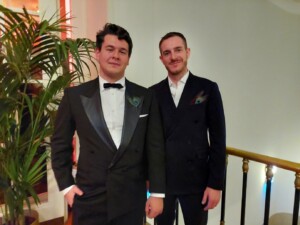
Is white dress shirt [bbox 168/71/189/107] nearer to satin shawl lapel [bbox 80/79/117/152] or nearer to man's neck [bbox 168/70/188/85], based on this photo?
man's neck [bbox 168/70/188/85]

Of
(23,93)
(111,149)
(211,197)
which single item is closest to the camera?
(111,149)

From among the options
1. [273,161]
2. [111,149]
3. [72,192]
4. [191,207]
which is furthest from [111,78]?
[273,161]

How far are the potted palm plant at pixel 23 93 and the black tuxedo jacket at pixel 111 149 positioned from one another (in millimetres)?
527

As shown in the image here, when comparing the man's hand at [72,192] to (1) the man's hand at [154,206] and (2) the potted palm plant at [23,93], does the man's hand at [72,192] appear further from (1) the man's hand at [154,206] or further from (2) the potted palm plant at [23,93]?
(2) the potted palm plant at [23,93]

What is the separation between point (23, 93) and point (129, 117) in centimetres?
88

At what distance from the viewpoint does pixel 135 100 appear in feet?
4.28

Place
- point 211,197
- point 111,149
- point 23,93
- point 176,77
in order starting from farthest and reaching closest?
1. point 23,93
2. point 176,77
3. point 211,197
4. point 111,149

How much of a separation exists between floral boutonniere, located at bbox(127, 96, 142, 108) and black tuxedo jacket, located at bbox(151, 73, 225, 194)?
299mm

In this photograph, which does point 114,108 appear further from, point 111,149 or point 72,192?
point 72,192

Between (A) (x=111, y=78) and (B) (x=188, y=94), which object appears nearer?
(A) (x=111, y=78)

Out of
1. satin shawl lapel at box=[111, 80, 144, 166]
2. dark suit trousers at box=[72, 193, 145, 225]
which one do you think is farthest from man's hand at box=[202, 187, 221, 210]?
satin shawl lapel at box=[111, 80, 144, 166]

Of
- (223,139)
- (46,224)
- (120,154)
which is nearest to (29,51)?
(120,154)

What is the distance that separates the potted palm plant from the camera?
1.69 m

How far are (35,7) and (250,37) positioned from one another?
122 inches
